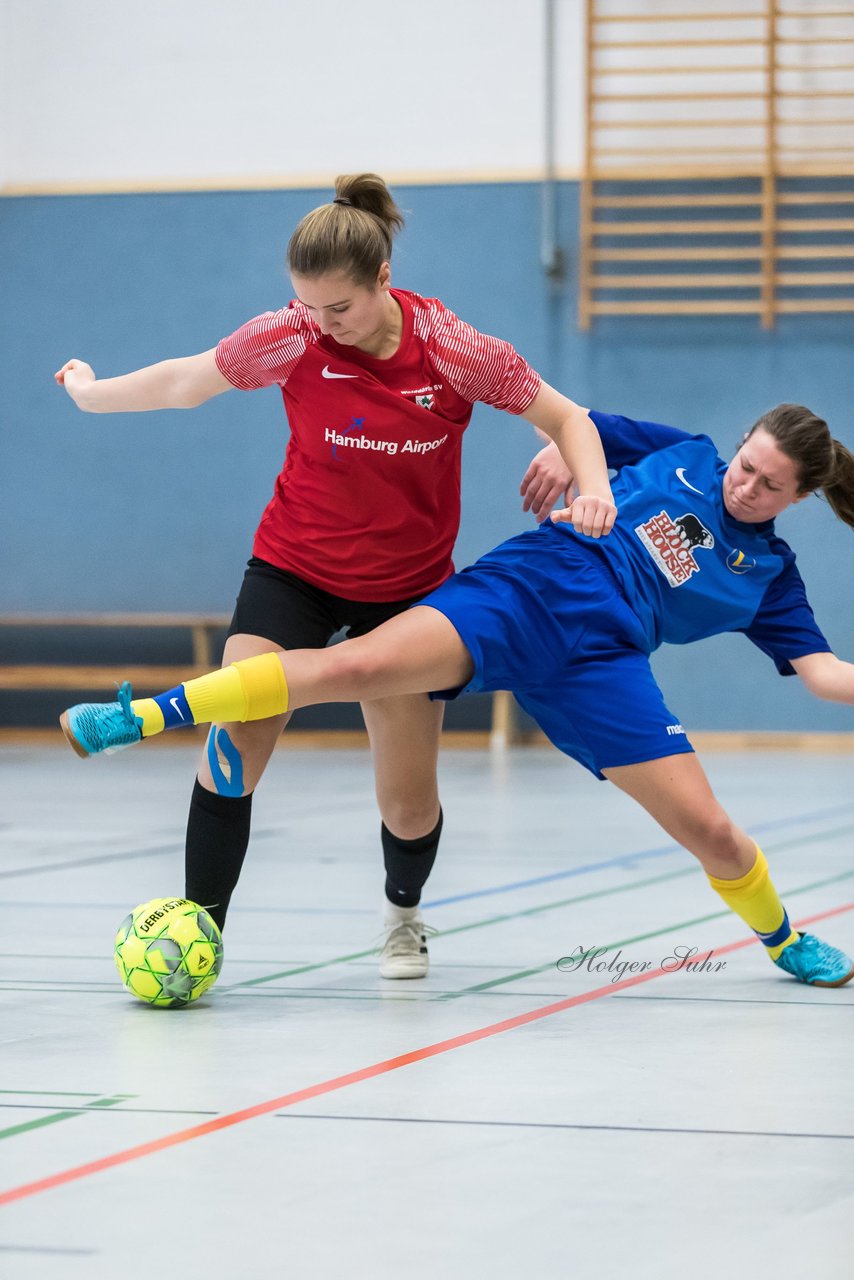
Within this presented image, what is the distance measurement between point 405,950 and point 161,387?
43.3 inches

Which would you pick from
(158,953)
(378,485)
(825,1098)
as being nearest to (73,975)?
(158,953)

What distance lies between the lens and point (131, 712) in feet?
8.57

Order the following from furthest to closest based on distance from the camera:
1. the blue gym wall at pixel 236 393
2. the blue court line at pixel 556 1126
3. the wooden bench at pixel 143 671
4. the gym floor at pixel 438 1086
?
the wooden bench at pixel 143 671 → the blue gym wall at pixel 236 393 → the blue court line at pixel 556 1126 → the gym floor at pixel 438 1086

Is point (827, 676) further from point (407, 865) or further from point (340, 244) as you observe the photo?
point (340, 244)

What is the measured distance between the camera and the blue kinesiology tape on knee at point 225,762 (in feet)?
9.20

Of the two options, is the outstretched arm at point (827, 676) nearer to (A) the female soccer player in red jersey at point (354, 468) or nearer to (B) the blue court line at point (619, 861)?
(A) the female soccer player in red jersey at point (354, 468)

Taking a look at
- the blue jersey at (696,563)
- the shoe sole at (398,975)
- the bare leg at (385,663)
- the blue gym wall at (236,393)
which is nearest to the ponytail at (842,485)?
the blue jersey at (696,563)

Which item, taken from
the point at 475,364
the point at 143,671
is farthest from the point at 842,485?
the point at 143,671

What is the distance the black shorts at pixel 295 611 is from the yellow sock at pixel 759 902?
2.39 ft

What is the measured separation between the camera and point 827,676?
118 inches

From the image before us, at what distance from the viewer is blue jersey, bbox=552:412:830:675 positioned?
3.04 m

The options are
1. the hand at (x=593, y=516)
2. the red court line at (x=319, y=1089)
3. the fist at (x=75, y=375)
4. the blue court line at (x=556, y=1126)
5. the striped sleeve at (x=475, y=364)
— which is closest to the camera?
the red court line at (x=319, y=1089)

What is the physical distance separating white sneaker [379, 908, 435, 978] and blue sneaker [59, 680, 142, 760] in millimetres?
756

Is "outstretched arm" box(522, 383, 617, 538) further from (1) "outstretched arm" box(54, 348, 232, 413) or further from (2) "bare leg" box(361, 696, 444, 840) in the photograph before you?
(1) "outstretched arm" box(54, 348, 232, 413)
